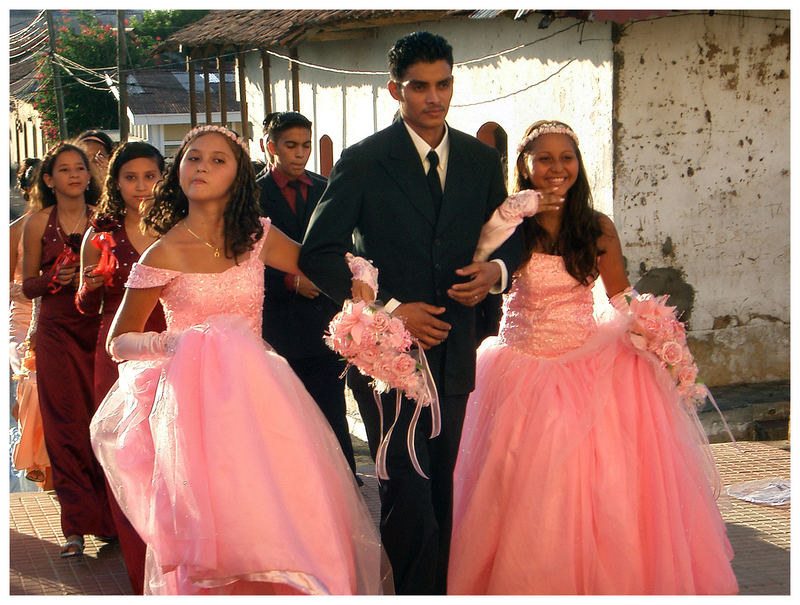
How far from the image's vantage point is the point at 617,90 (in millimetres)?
9562

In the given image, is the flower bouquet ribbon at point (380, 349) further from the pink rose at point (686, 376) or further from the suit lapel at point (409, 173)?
the pink rose at point (686, 376)

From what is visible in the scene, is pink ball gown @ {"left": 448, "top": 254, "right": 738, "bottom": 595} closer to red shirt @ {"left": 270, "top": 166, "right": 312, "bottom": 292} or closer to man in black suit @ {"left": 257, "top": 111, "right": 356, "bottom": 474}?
man in black suit @ {"left": 257, "top": 111, "right": 356, "bottom": 474}

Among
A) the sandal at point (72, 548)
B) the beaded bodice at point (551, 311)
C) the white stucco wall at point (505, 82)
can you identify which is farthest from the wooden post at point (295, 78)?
the beaded bodice at point (551, 311)

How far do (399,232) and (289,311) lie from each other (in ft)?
8.03

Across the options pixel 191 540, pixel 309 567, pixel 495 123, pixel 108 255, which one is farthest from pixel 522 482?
pixel 495 123

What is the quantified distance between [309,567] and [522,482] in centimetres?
105

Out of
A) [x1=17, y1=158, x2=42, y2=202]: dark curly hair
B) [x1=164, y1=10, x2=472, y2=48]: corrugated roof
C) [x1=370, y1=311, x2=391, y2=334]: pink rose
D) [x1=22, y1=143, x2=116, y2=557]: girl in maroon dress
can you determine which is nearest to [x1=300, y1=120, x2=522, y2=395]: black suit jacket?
[x1=370, y1=311, x2=391, y2=334]: pink rose

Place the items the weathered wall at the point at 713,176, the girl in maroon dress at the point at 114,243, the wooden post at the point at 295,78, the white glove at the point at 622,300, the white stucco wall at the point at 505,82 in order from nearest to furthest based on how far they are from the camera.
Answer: the white glove at the point at 622,300, the girl in maroon dress at the point at 114,243, the weathered wall at the point at 713,176, the white stucco wall at the point at 505,82, the wooden post at the point at 295,78

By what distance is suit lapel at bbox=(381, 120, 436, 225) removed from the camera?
4.42 m

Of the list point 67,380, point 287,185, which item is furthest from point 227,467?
point 287,185

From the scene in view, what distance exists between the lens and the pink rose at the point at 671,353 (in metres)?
4.73

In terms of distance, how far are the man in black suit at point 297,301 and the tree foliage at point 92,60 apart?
29.2m

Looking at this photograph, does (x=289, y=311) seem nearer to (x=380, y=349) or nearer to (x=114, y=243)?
(x=114, y=243)

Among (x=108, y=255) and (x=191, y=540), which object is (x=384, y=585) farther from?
(x=108, y=255)
